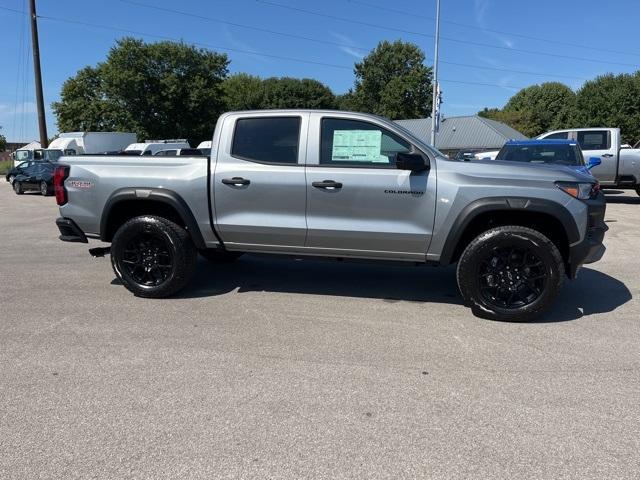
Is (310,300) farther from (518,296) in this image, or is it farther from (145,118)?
(145,118)

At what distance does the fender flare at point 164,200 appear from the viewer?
541 centimetres

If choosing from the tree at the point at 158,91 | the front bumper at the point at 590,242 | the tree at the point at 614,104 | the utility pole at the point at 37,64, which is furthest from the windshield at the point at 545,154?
the tree at the point at 614,104

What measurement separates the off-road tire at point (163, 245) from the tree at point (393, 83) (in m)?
72.2

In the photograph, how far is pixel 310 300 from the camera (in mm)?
5629

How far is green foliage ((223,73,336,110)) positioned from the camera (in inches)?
2894

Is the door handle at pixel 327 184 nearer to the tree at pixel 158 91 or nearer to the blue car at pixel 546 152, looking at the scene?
the blue car at pixel 546 152

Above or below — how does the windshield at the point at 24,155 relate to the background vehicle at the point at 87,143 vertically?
below

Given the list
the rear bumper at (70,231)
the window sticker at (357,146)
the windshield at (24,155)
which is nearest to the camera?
the window sticker at (357,146)

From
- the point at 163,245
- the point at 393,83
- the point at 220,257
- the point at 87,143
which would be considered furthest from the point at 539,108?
the point at 163,245

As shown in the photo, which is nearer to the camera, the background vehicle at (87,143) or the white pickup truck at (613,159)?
the white pickup truck at (613,159)

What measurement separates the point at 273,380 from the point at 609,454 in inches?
80.3

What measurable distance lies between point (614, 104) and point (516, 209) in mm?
61366

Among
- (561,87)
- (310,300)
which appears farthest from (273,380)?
(561,87)

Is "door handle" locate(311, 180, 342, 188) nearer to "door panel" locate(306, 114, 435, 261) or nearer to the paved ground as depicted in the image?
"door panel" locate(306, 114, 435, 261)
